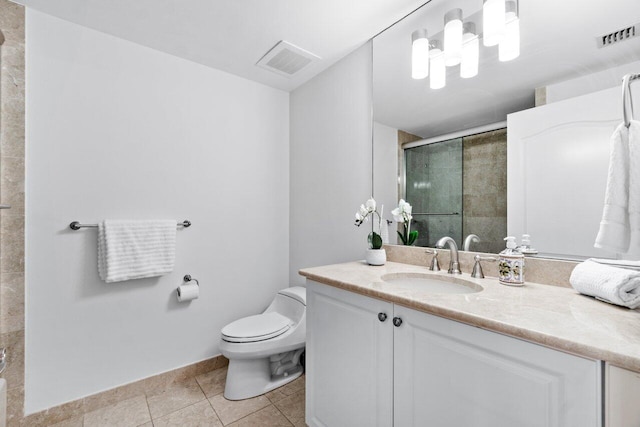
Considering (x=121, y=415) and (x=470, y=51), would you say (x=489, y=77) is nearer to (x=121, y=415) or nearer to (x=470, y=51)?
(x=470, y=51)

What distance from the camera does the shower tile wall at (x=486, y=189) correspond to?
50.2 inches

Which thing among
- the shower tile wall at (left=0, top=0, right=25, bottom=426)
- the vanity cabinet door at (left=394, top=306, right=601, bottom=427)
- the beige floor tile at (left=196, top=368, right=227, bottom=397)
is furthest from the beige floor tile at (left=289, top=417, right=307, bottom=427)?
the shower tile wall at (left=0, top=0, right=25, bottom=426)

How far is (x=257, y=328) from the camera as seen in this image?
6.01 ft

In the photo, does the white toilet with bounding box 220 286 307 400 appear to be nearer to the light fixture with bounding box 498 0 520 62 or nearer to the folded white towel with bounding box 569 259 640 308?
the folded white towel with bounding box 569 259 640 308

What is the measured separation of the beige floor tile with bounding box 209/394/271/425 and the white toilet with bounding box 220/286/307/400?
0.03 meters

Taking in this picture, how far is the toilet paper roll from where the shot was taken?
1.89 m

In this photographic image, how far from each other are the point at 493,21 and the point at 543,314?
125 centimetres

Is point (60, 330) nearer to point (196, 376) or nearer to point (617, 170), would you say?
point (196, 376)

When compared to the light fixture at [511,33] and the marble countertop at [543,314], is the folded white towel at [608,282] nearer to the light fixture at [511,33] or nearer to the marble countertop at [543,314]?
the marble countertop at [543,314]

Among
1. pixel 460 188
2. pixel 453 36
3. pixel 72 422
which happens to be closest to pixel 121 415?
pixel 72 422

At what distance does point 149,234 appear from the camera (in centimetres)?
178

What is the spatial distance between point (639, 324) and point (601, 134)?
66 cm

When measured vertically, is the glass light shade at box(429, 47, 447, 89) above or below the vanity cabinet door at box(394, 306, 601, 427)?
above

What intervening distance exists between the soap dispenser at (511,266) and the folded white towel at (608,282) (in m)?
0.16
